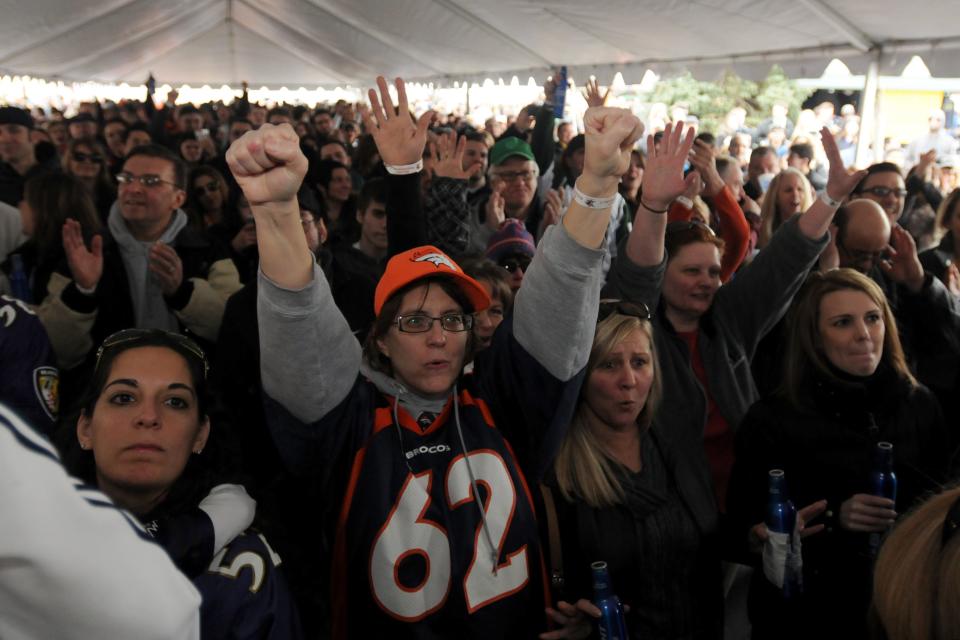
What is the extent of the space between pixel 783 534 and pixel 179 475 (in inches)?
52.8

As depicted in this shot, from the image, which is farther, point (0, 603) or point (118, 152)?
point (118, 152)

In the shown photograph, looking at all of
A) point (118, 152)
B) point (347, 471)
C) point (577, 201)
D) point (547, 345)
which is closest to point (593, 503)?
point (547, 345)

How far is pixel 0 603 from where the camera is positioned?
66 centimetres

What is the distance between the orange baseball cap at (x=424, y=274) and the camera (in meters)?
1.66

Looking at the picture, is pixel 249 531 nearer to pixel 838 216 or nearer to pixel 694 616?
pixel 694 616

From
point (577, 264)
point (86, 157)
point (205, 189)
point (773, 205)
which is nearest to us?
point (577, 264)

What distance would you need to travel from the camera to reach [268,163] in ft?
4.52

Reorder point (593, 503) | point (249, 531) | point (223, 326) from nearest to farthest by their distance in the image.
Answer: point (249, 531), point (593, 503), point (223, 326)

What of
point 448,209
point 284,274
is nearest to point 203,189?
point 448,209

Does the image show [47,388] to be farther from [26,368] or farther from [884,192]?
[884,192]

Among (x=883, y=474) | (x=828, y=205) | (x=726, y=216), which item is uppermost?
(x=726, y=216)

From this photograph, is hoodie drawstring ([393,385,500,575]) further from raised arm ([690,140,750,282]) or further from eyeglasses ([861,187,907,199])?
eyeglasses ([861,187,907,199])

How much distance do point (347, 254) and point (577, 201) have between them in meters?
1.97

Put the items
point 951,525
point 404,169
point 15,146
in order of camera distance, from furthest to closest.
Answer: point 15,146
point 404,169
point 951,525
